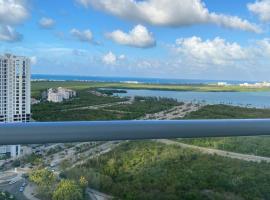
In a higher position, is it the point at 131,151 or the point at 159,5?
the point at 159,5

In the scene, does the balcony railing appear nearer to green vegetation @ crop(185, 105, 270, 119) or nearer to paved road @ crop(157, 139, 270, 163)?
paved road @ crop(157, 139, 270, 163)

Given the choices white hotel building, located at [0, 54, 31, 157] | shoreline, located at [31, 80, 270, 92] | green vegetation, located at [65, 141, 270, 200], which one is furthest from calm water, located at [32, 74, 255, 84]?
green vegetation, located at [65, 141, 270, 200]

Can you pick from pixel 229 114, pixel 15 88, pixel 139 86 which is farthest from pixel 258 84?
pixel 15 88

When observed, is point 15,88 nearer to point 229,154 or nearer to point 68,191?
point 68,191

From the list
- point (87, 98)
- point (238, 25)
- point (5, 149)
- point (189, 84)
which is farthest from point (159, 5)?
point (238, 25)

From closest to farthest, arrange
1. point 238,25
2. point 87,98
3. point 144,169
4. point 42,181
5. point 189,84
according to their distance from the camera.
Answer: point 42,181 < point 144,169 < point 87,98 < point 189,84 < point 238,25

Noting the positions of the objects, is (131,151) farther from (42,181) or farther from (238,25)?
(238,25)

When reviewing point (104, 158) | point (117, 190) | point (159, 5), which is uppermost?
point (159, 5)
